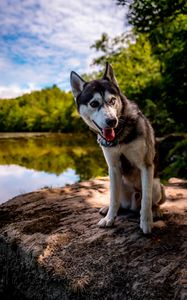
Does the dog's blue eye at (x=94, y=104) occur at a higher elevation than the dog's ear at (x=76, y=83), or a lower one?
lower

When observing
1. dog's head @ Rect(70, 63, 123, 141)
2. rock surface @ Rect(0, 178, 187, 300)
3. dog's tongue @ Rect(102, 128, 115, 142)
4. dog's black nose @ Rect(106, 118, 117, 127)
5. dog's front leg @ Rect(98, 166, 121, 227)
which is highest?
→ dog's head @ Rect(70, 63, 123, 141)

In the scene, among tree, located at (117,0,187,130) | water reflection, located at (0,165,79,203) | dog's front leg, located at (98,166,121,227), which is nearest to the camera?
dog's front leg, located at (98,166,121,227)

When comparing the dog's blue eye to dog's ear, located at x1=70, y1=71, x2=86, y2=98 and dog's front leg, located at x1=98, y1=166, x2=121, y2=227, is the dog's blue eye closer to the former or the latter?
dog's ear, located at x1=70, y1=71, x2=86, y2=98

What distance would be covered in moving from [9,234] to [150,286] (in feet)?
9.08

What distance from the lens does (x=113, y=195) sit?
465 centimetres

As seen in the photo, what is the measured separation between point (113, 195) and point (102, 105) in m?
1.32

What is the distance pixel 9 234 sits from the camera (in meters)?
5.46

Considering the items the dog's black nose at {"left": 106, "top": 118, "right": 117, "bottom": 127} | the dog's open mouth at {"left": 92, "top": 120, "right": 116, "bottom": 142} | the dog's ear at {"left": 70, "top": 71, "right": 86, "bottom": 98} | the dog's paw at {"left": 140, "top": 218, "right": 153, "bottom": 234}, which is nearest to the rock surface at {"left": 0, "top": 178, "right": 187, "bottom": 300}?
the dog's paw at {"left": 140, "top": 218, "right": 153, "bottom": 234}

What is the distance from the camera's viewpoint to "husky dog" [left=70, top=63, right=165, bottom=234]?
408 cm

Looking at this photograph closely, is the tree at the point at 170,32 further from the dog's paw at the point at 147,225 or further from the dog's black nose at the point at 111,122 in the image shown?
the dog's paw at the point at 147,225

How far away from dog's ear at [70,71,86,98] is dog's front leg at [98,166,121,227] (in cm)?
115

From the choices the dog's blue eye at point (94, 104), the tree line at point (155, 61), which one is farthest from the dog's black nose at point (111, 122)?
the tree line at point (155, 61)

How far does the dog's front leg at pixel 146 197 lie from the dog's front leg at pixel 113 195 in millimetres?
398

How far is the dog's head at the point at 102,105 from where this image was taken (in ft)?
12.9
